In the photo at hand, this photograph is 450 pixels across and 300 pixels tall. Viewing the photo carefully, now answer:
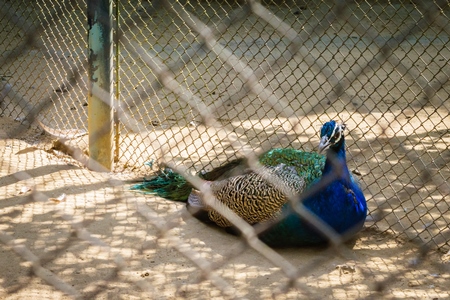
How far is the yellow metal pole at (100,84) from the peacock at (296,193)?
842 mm

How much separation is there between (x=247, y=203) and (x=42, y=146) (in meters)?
1.84

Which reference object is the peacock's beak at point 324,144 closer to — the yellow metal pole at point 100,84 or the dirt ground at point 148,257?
the dirt ground at point 148,257

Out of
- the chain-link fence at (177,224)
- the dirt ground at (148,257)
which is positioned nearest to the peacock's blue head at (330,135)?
the chain-link fence at (177,224)

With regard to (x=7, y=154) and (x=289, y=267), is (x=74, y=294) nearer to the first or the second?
(x=289, y=267)

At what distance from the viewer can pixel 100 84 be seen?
4.35 m

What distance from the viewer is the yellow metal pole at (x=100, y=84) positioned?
4.16 m

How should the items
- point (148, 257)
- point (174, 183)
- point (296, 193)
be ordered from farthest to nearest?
point (174, 183) < point (296, 193) < point (148, 257)

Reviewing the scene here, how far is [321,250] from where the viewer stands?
12.8 ft

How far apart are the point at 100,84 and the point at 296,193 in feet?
4.82

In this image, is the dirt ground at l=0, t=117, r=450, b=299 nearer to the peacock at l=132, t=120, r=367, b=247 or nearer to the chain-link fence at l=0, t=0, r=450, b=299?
the chain-link fence at l=0, t=0, r=450, b=299

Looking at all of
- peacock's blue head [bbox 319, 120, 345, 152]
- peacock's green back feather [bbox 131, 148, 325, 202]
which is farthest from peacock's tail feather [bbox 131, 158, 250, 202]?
peacock's blue head [bbox 319, 120, 345, 152]

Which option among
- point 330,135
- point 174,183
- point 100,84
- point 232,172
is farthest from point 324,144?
point 100,84

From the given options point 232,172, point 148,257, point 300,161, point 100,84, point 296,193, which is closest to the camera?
point 148,257

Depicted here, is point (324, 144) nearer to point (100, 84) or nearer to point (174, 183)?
point (174, 183)
